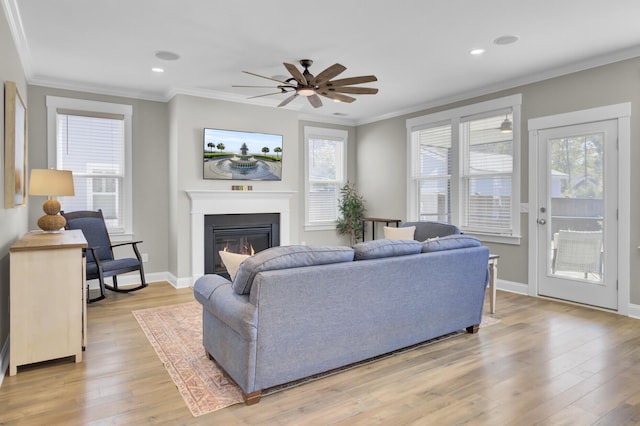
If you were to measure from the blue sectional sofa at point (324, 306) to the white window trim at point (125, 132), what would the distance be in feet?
10.3

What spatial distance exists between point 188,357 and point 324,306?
1.21 meters

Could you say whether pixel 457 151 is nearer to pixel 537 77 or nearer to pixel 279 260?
pixel 537 77

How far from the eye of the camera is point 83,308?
9.86 ft

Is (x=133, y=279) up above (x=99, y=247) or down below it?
below

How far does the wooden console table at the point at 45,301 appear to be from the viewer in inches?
104

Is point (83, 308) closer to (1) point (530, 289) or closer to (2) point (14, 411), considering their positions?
(2) point (14, 411)

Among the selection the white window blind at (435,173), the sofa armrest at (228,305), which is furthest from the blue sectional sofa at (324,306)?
the white window blind at (435,173)

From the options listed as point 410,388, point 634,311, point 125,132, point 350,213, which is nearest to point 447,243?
point 410,388

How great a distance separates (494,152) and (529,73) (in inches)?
40.2

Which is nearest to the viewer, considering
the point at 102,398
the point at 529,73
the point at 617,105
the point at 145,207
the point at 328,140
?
the point at 102,398

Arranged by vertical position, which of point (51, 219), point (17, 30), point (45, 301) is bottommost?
point (45, 301)

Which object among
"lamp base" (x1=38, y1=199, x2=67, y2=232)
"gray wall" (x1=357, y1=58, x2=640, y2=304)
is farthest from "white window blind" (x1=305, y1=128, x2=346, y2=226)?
"lamp base" (x1=38, y1=199, x2=67, y2=232)

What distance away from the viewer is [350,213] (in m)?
7.19

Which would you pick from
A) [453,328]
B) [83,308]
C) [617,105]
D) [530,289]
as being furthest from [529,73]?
[83,308]
